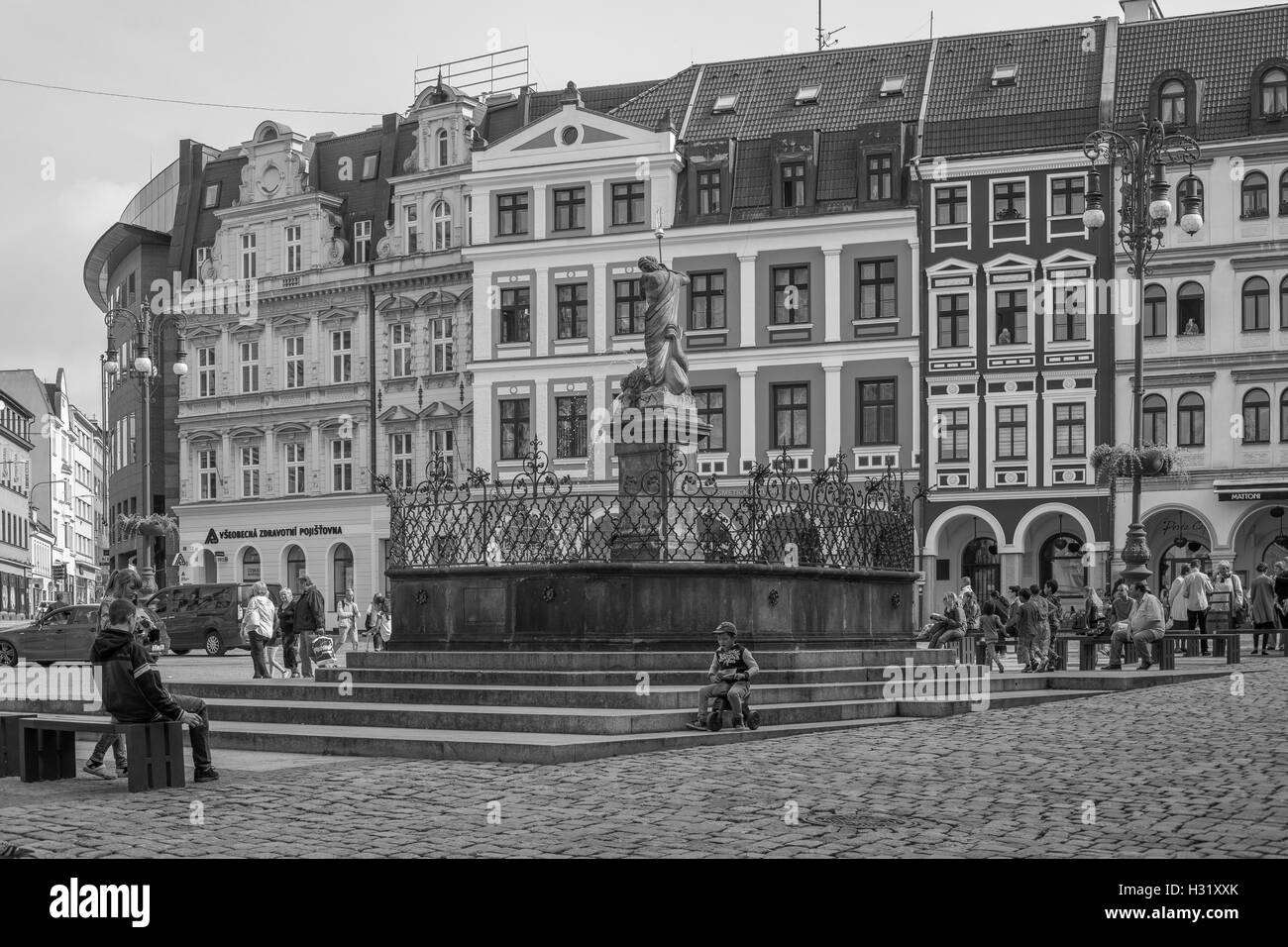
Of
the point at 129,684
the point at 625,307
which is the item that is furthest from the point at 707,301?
the point at 129,684

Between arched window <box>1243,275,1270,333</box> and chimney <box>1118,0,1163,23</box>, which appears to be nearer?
arched window <box>1243,275,1270,333</box>

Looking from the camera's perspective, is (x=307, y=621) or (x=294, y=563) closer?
(x=307, y=621)

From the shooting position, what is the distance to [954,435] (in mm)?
48719

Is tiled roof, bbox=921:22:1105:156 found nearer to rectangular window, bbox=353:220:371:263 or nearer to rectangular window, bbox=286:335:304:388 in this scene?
rectangular window, bbox=353:220:371:263

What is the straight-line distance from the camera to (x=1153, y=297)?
155 feet

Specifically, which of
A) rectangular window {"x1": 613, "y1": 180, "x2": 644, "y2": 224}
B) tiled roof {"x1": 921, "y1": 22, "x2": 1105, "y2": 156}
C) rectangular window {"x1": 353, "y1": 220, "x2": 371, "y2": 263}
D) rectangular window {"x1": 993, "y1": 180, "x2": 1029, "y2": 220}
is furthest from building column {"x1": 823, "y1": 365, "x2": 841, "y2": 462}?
rectangular window {"x1": 353, "y1": 220, "x2": 371, "y2": 263}

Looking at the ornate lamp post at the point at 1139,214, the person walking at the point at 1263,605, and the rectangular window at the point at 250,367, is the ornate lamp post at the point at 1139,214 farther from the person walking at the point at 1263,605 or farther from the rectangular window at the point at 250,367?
the rectangular window at the point at 250,367

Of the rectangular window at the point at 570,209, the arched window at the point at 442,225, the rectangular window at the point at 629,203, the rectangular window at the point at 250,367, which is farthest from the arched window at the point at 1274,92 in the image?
the rectangular window at the point at 250,367

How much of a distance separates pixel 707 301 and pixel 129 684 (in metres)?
39.2

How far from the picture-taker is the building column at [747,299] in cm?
5081

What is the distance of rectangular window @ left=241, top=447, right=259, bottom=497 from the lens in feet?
196

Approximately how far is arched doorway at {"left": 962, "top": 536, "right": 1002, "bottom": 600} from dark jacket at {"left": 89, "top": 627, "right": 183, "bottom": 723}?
37.5 meters

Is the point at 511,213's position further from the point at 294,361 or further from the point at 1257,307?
the point at 1257,307

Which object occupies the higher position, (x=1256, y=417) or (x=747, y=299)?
(x=747, y=299)
